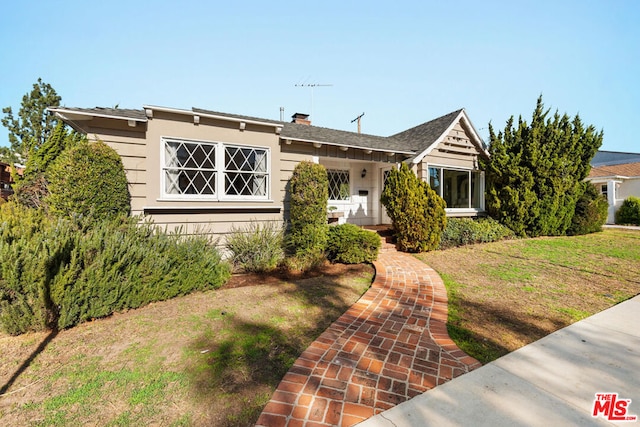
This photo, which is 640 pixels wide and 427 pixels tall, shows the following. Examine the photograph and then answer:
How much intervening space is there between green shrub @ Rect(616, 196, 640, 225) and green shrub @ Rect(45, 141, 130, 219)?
27.4 meters

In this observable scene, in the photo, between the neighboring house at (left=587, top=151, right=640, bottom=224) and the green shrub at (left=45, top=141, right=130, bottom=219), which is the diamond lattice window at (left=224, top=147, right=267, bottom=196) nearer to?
the green shrub at (left=45, top=141, right=130, bottom=219)

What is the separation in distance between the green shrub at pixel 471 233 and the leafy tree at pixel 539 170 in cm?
78

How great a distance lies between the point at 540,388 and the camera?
2346 mm

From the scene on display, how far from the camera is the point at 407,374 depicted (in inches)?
101

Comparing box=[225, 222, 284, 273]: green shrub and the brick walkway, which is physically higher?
box=[225, 222, 284, 273]: green shrub

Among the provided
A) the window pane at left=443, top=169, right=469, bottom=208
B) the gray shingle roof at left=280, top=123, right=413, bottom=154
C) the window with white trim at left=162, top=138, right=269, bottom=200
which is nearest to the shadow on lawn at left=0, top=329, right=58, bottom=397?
the window with white trim at left=162, top=138, right=269, bottom=200

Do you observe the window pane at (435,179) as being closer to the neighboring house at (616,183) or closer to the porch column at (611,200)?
the neighboring house at (616,183)

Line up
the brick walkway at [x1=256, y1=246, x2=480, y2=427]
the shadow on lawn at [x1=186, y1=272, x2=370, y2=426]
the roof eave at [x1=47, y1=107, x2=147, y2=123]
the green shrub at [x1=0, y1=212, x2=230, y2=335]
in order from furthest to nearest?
the roof eave at [x1=47, y1=107, x2=147, y2=123]
the green shrub at [x1=0, y1=212, x2=230, y2=335]
the shadow on lawn at [x1=186, y1=272, x2=370, y2=426]
the brick walkway at [x1=256, y1=246, x2=480, y2=427]

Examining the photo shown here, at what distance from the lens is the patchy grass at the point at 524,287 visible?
11.4 ft

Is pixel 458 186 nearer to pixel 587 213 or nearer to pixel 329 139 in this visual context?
pixel 587 213

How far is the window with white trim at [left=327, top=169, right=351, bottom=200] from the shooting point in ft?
35.1

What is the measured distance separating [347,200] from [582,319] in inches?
314

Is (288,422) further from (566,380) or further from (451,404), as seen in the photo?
(566,380)

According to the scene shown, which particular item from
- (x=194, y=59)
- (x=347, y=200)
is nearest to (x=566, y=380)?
(x=347, y=200)
